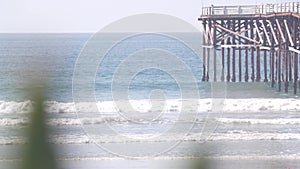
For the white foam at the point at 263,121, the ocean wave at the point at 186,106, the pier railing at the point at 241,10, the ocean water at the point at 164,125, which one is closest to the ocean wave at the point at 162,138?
the ocean water at the point at 164,125

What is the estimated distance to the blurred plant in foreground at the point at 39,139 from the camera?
9.29 feet

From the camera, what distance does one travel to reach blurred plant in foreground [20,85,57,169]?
283 cm

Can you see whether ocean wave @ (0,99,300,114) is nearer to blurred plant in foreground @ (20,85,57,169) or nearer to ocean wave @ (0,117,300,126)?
ocean wave @ (0,117,300,126)

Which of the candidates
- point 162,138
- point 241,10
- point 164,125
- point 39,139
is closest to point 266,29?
point 241,10

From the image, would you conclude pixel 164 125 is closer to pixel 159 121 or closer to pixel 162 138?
pixel 159 121

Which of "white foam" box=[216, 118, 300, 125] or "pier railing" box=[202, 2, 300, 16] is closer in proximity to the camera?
"white foam" box=[216, 118, 300, 125]

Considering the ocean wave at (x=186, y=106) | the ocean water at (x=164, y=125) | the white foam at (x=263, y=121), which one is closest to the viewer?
the ocean water at (x=164, y=125)

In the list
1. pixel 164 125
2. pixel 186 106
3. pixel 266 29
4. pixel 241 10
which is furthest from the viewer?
pixel 241 10

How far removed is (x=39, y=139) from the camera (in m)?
2.85

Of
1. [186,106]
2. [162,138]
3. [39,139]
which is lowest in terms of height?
[186,106]

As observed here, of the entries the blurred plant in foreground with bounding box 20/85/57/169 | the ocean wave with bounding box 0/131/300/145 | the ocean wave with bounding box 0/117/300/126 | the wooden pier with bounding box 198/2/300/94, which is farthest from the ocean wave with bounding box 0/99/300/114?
the blurred plant in foreground with bounding box 20/85/57/169

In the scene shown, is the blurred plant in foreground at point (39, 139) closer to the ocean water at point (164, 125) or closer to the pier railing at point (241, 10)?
the ocean water at point (164, 125)

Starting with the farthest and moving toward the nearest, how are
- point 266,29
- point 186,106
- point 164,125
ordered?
point 266,29
point 186,106
point 164,125

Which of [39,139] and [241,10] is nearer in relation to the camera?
[39,139]
